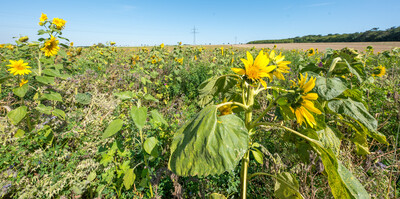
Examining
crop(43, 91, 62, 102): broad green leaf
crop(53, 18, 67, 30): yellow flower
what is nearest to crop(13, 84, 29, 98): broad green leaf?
crop(43, 91, 62, 102): broad green leaf

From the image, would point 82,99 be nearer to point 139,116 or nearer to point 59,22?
point 59,22

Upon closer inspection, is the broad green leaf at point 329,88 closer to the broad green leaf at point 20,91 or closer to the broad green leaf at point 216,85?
the broad green leaf at point 216,85

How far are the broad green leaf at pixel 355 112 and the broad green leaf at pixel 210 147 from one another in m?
0.65

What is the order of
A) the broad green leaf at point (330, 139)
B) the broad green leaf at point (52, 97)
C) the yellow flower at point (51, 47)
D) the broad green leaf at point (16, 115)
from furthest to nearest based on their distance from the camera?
the yellow flower at point (51, 47) < the broad green leaf at point (52, 97) < the broad green leaf at point (16, 115) < the broad green leaf at point (330, 139)

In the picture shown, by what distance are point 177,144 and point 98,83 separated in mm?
3079

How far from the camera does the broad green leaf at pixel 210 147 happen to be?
2.07 ft

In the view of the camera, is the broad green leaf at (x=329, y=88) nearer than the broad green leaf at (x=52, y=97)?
Yes

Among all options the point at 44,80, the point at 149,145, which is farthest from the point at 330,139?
the point at 44,80

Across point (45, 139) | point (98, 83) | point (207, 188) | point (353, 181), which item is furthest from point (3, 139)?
point (353, 181)

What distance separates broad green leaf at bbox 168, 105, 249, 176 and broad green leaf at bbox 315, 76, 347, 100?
419 mm

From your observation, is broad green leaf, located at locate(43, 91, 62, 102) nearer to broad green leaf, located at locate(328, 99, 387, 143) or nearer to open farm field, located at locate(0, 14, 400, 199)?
open farm field, located at locate(0, 14, 400, 199)

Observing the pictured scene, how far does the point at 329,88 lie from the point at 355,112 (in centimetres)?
28

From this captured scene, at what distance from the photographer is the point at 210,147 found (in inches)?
25.4

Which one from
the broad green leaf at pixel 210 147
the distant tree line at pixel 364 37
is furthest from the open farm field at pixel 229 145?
the distant tree line at pixel 364 37
